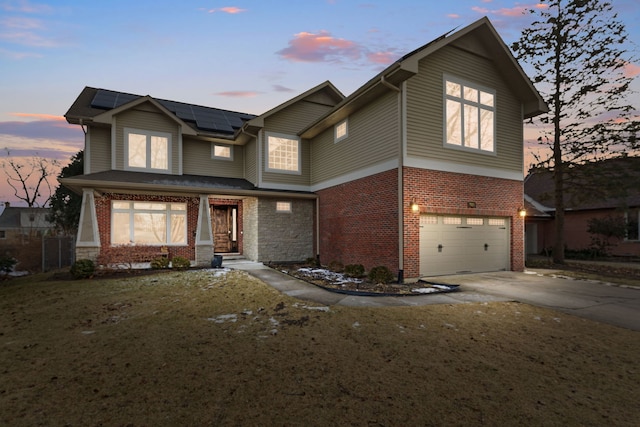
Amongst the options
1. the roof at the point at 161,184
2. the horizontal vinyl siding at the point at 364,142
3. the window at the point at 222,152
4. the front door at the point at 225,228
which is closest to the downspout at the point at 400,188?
the horizontal vinyl siding at the point at 364,142

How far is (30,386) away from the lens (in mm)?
3373

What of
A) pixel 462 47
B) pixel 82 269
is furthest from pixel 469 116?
pixel 82 269

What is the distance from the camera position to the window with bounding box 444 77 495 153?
10.7 meters

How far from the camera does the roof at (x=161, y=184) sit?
11406mm

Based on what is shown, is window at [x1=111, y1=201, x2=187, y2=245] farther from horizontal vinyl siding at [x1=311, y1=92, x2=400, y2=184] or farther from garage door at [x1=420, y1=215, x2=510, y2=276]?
garage door at [x1=420, y1=215, x2=510, y2=276]

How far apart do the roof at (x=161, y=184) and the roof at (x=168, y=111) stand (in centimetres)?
260

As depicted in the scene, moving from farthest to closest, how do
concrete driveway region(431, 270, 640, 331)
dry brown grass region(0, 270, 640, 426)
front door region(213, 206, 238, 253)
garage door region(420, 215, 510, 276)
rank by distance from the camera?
front door region(213, 206, 238, 253) < garage door region(420, 215, 510, 276) < concrete driveway region(431, 270, 640, 331) < dry brown grass region(0, 270, 640, 426)

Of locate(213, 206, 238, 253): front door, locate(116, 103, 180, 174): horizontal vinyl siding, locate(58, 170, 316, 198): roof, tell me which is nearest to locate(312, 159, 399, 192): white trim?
locate(58, 170, 316, 198): roof

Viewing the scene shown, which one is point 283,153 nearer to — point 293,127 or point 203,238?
point 293,127

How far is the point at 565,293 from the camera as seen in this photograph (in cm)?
837

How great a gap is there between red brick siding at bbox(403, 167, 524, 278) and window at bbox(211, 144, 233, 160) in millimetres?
10691

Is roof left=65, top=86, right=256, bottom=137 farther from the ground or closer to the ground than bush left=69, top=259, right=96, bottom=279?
farther from the ground

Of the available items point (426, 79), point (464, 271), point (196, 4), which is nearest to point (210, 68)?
point (196, 4)

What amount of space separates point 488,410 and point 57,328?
7064 millimetres
